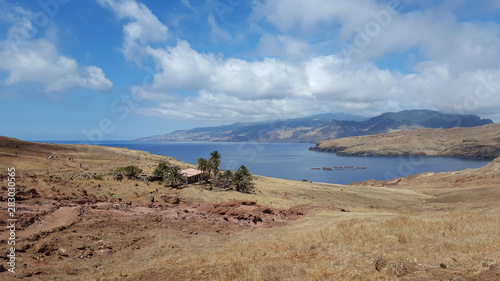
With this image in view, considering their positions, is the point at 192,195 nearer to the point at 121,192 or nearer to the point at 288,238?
the point at 121,192

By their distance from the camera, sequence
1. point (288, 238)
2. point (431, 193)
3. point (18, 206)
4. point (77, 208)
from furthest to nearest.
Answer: point (431, 193)
point (77, 208)
point (18, 206)
point (288, 238)

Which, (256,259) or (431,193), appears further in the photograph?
(431,193)

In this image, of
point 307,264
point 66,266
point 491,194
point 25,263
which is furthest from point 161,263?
point 491,194

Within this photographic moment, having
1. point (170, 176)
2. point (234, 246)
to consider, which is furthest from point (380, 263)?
point (170, 176)

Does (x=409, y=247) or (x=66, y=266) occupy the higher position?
(x=409, y=247)

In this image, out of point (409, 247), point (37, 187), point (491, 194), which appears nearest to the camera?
point (409, 247)

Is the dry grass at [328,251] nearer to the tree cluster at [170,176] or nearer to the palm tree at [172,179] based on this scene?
the palm tree at [172,179]

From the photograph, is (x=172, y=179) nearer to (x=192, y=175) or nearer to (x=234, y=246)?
(x=192, y=175)

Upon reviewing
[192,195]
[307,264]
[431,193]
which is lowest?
[431,193]

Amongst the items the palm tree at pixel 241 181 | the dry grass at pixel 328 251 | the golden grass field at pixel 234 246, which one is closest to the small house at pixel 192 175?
the palm tree at pixel 241 181

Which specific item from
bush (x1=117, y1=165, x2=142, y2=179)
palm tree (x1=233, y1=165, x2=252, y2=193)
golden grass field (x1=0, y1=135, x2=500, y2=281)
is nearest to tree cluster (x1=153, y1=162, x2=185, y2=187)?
bush (x1=117, y1=165, x2=142, y2=179)

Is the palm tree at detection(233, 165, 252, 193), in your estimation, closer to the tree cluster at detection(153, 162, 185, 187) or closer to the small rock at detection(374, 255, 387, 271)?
the tree cluster at detection(153, 162, 185, 187)

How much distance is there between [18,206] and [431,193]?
75.7 m

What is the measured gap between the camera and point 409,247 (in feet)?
43.3
